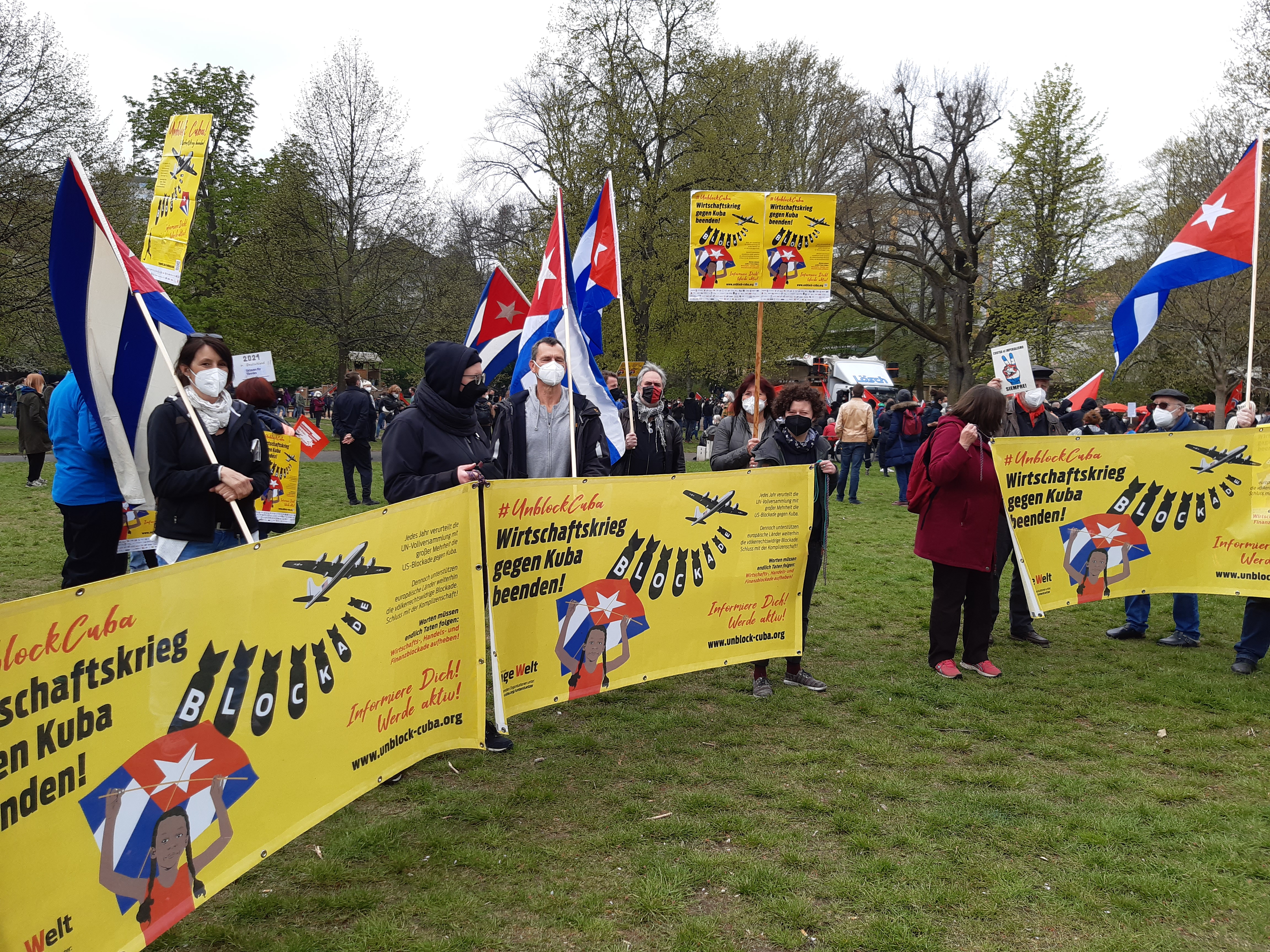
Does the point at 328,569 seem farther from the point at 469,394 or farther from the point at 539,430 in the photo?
the point at 539,430

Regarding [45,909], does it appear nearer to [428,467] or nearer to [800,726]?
[428,467]

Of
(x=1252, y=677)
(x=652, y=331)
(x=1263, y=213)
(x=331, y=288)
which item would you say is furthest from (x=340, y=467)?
(x=1263, y=213)

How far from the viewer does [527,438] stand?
546 centimetres

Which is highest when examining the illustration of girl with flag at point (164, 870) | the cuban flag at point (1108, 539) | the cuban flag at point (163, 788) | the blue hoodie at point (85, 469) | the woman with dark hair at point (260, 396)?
the woman with dark hair at point (260, 396)

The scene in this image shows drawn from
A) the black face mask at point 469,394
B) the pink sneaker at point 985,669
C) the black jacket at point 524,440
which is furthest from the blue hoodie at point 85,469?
the pink sneaker at point 985,669

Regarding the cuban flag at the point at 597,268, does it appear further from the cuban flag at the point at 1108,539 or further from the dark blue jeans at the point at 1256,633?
the dark blue jeans at the point at 1256,633

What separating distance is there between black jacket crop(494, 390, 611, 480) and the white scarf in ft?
5.55

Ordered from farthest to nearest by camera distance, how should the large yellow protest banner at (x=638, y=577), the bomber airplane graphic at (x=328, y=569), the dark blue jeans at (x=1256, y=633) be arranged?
1. the dark blue jeans at (x=1256, y=633)
2. the large yellow protest banner at (x=638, y=577)
3. the bomber airplane graphic at (x=328, y=569)

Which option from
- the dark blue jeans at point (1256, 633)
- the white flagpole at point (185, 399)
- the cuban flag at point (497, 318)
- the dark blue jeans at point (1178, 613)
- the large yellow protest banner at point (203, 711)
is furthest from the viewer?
the cuban flag at point (497, 318)

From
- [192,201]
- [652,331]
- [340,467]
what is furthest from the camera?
[652,331]

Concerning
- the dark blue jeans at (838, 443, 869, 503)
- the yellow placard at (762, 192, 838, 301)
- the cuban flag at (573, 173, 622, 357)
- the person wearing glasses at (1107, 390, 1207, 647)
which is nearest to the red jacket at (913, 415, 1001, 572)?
the yellow placard at (762, 192, 838, 301)

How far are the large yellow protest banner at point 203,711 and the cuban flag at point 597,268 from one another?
4077 millimetres

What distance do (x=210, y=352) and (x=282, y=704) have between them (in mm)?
2018

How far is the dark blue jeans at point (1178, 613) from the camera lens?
22.8ft
